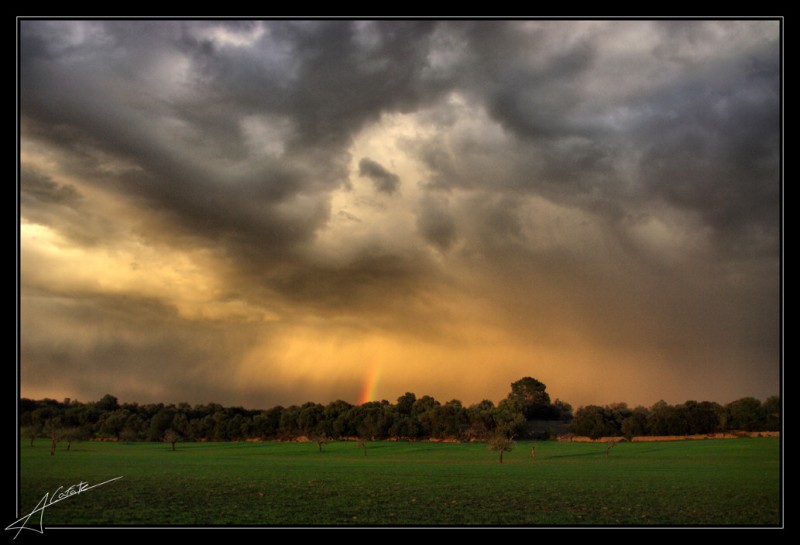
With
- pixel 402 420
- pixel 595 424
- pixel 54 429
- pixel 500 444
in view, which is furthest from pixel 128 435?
pixel 595 424

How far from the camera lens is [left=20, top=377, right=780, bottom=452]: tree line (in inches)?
3425

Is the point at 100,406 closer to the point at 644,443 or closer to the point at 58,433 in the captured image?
the point at 58,433

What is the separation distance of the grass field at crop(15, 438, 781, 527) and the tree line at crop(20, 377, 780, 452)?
1244cm

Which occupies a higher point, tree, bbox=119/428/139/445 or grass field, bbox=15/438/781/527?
grass field, bbox=15/438/781/527

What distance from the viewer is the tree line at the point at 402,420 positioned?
8700 cm

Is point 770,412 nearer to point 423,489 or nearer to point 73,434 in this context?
point 423,489

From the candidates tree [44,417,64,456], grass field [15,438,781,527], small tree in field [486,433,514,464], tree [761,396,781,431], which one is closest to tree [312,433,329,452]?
grass field [15,438,781,527]

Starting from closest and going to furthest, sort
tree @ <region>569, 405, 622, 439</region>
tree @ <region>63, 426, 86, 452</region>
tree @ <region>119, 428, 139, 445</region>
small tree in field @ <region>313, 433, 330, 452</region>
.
→ tree @ <region>63, 426, 86, 452</region>, small tree in field @ <region>313, 433, 330, 452</region>, tree @ <region>569, 405, 622, 439</region>, tree @ <region>119, 428, 139, 445</region>

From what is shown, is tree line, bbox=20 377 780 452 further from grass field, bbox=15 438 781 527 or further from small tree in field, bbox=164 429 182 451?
grass field, bbox=15 438 781 527

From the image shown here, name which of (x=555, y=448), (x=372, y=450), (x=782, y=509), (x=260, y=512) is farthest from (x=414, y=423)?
(x=782, y=509)

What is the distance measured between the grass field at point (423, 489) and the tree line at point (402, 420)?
12.4 m

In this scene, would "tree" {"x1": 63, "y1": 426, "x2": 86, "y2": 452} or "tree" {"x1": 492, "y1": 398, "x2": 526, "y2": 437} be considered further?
"tree" {"x1": 492, "y1": 398, "x2": 526, "y2": 437}

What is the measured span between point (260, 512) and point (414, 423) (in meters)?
70.4

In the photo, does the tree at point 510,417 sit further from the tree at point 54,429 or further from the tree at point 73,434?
the tree at point 54,429
